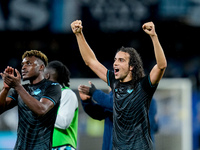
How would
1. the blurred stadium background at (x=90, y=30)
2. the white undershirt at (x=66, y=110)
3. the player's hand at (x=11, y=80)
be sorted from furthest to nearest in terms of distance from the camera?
the blurred stadium background at (x=90, y=30) → the white undershirt at (x=66, y=110) → the player's hand at (x=11, y=80)

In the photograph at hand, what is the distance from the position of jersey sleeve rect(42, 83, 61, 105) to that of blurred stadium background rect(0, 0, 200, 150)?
4262 millimetres

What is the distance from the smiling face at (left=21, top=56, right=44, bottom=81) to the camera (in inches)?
173

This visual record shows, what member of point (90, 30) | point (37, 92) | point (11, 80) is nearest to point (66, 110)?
point (37, 92)

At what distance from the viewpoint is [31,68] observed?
4.43m

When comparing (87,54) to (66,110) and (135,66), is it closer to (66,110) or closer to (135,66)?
(135,66)

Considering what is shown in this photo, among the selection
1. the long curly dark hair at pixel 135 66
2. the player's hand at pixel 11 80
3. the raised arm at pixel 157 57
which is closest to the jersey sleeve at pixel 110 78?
the long curly dark hair at pixel 135 66

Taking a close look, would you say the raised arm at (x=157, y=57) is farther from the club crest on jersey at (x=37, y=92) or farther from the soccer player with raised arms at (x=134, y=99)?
the club crest on jersey at (x=37, y=92)

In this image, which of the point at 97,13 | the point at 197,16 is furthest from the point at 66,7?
the point at 197,16

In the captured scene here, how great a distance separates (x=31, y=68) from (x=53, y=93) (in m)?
0.41

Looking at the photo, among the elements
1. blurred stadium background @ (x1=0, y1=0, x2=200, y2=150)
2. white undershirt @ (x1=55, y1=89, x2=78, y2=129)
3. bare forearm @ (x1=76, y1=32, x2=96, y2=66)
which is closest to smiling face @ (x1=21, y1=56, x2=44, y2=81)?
bare forearm @ (x1=76, y1=32, x2=96, y2=66)

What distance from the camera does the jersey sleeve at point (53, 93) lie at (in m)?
4.15

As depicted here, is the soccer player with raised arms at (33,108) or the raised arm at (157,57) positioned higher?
the raised arm at (157,57)

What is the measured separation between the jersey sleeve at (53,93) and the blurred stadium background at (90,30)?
4.26 m

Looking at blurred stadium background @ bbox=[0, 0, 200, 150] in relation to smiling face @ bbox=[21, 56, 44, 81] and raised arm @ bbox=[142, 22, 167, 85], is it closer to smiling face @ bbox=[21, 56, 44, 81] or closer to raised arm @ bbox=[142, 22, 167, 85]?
smiling face @ bbox=[21, 56, 44, 81]
